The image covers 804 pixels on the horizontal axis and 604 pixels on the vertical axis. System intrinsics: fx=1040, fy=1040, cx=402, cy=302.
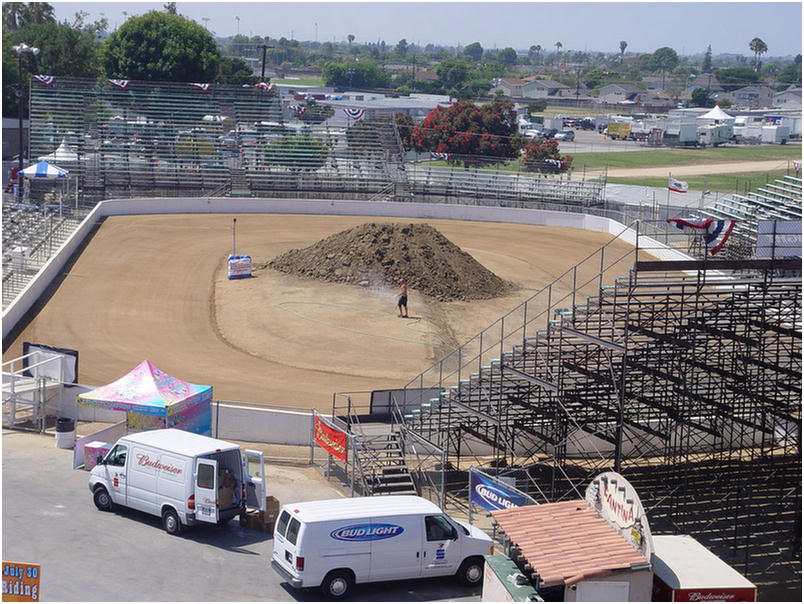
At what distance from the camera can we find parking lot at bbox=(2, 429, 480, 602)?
17172mm

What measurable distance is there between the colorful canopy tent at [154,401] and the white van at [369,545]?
6716 millimetres

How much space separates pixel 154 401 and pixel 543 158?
57.3m

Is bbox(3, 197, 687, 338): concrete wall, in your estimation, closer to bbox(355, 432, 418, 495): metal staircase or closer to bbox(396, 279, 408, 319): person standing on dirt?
bbox(396, 279, 408, 319): person standing on dirt

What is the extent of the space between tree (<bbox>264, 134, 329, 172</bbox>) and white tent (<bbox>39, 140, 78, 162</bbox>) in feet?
38.5

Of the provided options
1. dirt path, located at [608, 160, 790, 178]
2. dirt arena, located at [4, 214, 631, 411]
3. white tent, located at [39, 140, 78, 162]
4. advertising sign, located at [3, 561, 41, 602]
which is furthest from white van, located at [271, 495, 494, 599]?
dirt path, located at [608, 160, 790, 178]

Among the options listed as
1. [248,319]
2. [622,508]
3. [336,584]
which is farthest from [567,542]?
[248,319]

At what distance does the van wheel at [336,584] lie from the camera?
17172 millimetres

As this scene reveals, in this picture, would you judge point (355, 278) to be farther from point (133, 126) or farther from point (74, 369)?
point (133, 126)

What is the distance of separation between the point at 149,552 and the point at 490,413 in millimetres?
8320

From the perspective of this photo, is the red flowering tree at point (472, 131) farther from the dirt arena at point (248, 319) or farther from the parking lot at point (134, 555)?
the parking lot at point (134, 555)

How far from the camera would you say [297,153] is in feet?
223

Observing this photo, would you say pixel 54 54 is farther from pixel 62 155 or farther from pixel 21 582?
pixel 21 582

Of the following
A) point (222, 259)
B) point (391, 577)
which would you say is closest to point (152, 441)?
point (391, 577)

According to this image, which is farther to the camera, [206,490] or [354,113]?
[354,113]
